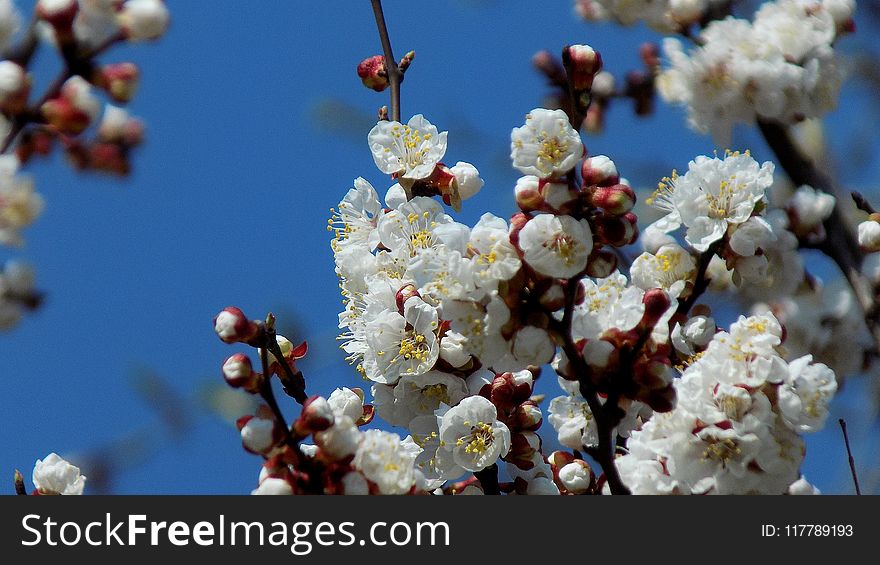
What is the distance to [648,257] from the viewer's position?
2.15 meters

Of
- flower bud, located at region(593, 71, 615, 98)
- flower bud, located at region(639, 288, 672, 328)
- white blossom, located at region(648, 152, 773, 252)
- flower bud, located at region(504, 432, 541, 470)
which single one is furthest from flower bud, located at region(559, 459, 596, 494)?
flower bud, located at region(593, 71, 615, 98)

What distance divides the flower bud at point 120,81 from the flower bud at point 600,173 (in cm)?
74

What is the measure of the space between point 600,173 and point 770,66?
113 centimetres

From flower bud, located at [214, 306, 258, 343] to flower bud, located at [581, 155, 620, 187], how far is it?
23.9 inches

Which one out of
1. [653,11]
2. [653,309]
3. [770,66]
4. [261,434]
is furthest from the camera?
[653,11]

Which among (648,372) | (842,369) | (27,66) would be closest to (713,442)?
(648,372)

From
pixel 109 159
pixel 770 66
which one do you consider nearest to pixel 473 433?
pixel 109 159

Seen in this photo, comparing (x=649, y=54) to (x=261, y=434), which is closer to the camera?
(x=261, y=434)

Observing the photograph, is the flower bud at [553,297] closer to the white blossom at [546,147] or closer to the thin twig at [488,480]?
the white blossom at [546,147]

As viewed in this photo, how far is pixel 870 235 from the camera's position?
7.47ft

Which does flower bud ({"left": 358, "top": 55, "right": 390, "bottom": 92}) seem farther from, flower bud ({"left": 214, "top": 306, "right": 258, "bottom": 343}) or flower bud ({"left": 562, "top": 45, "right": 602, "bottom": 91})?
flower bud ({"left": 214, "top": 306, "right": 258, "bottom": 343})

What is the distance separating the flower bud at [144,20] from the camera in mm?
1590

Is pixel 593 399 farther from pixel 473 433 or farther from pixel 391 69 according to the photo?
pixel 391 69

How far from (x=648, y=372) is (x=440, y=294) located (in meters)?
0.37
